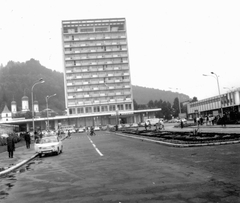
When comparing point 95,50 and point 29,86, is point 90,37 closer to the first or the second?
point 95,50

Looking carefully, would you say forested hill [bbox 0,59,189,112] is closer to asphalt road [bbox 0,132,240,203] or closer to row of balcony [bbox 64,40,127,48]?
row of balcony [bbox 64,40,127,48]

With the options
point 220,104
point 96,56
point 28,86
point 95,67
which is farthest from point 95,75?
point 28,86

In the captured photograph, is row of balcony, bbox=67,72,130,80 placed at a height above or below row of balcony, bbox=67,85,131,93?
above

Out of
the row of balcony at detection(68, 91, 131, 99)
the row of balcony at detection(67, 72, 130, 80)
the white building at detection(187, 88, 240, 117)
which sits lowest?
the white building at detection(187, 88, 240, 117)

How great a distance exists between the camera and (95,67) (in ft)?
342

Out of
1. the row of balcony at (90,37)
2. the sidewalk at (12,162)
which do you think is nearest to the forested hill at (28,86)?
the row of balcony at (90,37)

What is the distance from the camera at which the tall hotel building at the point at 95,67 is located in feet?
336

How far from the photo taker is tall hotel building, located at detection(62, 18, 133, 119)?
336 ft

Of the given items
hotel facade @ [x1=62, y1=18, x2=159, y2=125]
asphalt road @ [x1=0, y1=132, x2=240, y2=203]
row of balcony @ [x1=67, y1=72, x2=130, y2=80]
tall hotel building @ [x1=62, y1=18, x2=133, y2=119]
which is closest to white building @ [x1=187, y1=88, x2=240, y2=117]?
hotel facade @ [x1=62, y1=18, x2=159, y2=125]

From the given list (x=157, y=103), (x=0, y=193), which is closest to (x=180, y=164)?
(x=0, y=193)

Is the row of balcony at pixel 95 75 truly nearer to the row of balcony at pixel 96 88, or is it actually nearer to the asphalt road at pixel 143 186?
the row of balcony at pixel 96 88

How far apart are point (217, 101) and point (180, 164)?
8569 centimetres

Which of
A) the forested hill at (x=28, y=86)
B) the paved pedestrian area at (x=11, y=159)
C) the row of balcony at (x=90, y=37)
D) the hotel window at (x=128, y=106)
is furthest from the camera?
the forested hill at (x=28, y=86)

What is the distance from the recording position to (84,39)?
103 meters
